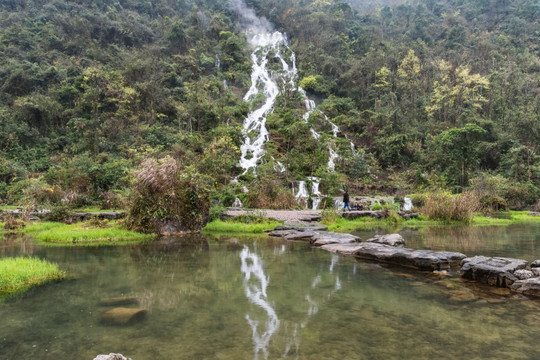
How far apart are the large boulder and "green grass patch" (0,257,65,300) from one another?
30.3 ft

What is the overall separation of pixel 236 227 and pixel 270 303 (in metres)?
8.88

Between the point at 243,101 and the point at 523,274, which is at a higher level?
the point at 243,101

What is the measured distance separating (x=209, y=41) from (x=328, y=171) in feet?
105

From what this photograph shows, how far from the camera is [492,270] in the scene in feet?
21.4

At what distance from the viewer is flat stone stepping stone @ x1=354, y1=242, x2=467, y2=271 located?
7.71m

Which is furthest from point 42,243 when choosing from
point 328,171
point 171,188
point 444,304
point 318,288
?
point 328,171

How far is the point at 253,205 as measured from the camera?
19469 mm

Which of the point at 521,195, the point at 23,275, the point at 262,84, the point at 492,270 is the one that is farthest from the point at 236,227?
the point at 262,84

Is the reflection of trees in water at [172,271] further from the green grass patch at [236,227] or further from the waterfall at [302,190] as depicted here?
the waterfall at [302,190]

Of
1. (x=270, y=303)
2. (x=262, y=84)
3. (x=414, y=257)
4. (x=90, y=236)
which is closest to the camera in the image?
(x=270, y=303)

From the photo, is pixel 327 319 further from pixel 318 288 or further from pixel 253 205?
pixel 253 205

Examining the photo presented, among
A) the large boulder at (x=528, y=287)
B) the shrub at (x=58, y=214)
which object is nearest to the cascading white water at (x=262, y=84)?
the shrub at (x=58, y=214)

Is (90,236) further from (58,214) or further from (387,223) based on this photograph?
(387,223)

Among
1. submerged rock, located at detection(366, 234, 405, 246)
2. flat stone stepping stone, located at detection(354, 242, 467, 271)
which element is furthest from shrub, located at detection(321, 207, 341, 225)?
flat stone stepping stone, located at detection(354, 242, 467, 271)
